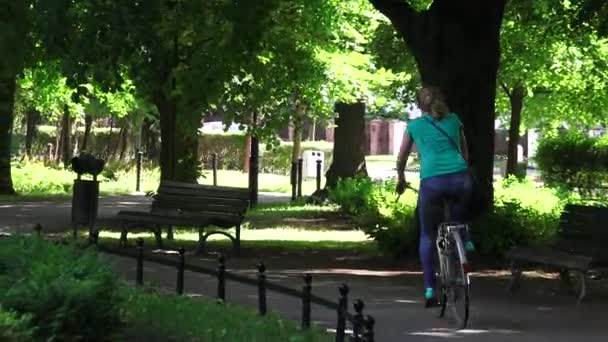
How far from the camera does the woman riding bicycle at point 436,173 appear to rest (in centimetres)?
863

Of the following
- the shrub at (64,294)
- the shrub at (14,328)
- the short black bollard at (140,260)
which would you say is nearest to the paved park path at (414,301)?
the short black bollard at (140,260)

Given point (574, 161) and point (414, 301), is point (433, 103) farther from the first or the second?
point (574, 161)

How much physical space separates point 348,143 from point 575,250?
18474mm

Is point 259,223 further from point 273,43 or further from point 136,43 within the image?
point 136,43

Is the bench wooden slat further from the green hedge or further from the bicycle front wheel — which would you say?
the green hedge

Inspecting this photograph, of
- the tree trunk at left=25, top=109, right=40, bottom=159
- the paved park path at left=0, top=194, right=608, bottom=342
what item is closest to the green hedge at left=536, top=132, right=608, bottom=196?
the paved park path at left=0, top=194, right=608, bottom=342

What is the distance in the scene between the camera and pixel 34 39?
12.1 m

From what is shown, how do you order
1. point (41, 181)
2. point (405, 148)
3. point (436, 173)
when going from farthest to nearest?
point (41, 181), point (405, 148), point (436, 173)

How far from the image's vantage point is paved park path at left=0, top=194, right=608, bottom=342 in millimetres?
8414

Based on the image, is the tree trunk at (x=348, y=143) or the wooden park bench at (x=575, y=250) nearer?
the wooden park bench at (x=575, y=250)

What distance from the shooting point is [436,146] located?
871 cm

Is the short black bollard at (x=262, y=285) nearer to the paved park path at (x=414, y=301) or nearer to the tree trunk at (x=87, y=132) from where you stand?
the paved park path at (x=414, y=301)

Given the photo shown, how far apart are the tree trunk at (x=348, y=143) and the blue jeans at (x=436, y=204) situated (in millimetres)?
20244

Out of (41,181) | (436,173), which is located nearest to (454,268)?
(436,173)
